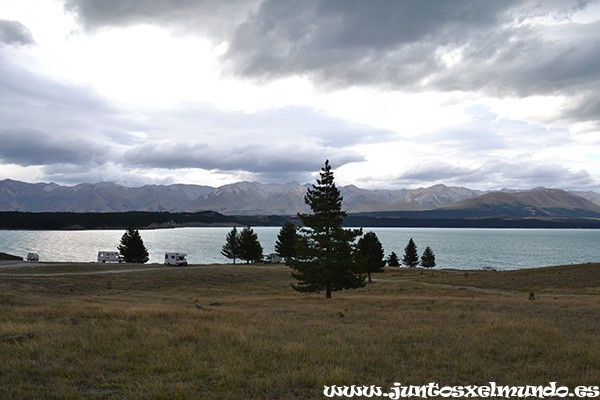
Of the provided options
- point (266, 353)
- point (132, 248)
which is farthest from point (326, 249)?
point (132, 248)

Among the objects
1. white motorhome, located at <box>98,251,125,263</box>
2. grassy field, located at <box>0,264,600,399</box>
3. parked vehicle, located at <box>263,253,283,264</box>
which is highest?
grassy field, located at <box>0,264,600,399</box>

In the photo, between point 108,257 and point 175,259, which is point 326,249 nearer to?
point 175,259

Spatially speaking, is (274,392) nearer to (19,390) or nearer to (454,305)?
(19,390)

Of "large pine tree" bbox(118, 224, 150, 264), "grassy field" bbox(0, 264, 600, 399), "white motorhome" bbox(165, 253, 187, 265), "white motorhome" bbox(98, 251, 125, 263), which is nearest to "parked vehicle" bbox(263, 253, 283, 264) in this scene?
"white motorhome" bbox(165, 253, 187, 265)

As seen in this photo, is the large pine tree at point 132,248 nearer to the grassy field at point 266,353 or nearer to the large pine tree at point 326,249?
the large pine tree at point 326,249

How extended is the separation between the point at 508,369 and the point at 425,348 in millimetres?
2601

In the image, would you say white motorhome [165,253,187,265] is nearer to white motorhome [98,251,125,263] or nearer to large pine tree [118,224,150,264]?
large pine tree [118,224,150,264]

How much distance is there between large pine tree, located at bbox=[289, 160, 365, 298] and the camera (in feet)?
123

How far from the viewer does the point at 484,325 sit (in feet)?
56.4

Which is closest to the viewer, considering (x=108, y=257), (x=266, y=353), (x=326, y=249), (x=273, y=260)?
(x=266, y=353)

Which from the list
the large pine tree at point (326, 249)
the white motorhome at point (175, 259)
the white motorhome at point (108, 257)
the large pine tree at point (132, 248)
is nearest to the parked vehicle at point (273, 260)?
the white motorhome at point (175, 259)

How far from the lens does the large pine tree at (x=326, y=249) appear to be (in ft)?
123

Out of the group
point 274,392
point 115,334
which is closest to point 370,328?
point 274,392

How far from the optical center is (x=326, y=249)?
3825 centimetres
